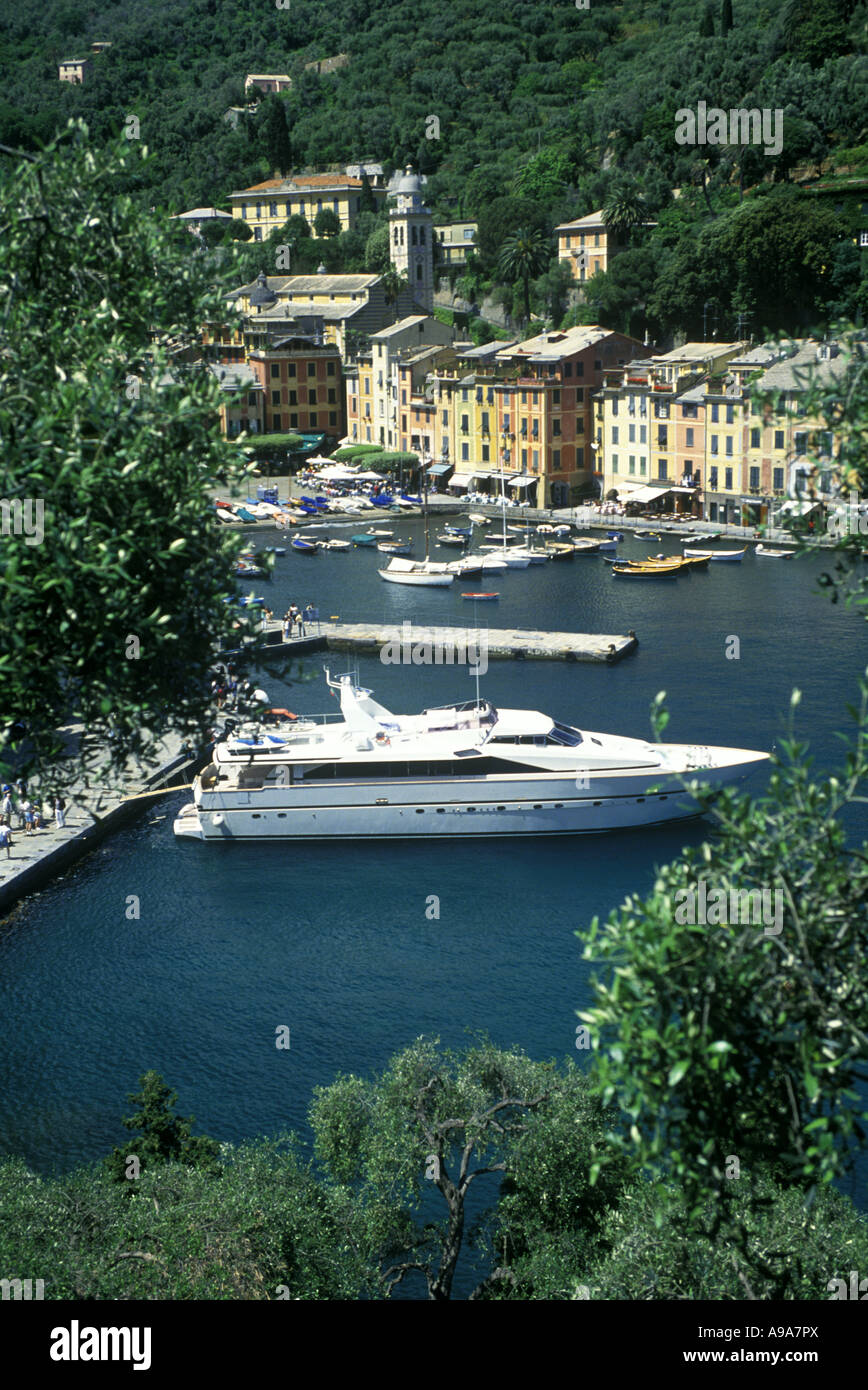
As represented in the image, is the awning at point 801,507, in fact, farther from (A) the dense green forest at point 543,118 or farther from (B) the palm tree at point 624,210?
(B) the palm tree at point 624,210

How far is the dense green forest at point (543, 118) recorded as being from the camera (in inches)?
3177

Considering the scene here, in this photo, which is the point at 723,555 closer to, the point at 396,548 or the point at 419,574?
the point at 419,574

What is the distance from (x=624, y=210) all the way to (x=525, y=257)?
23.8ft

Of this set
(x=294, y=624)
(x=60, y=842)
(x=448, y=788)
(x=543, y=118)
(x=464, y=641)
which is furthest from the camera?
(x=543, y=118)

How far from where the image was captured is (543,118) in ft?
394

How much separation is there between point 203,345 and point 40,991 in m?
18.7

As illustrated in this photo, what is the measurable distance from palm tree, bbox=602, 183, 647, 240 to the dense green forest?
24 centimetres

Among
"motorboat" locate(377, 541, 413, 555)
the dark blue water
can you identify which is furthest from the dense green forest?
the dark blue water

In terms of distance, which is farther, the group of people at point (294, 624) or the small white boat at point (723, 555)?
the small white boat at point (723, 555)

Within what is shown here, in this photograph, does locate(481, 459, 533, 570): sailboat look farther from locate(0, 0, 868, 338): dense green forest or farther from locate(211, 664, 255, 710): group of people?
locate(211, 664, 255, 710): group of people

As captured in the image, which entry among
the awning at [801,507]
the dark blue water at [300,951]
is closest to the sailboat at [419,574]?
the dark blue water at [300,951]

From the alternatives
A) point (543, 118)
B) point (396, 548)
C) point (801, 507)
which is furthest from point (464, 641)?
point (543, 118)

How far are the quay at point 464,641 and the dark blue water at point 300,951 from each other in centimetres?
455

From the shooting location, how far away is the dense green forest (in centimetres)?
8069
